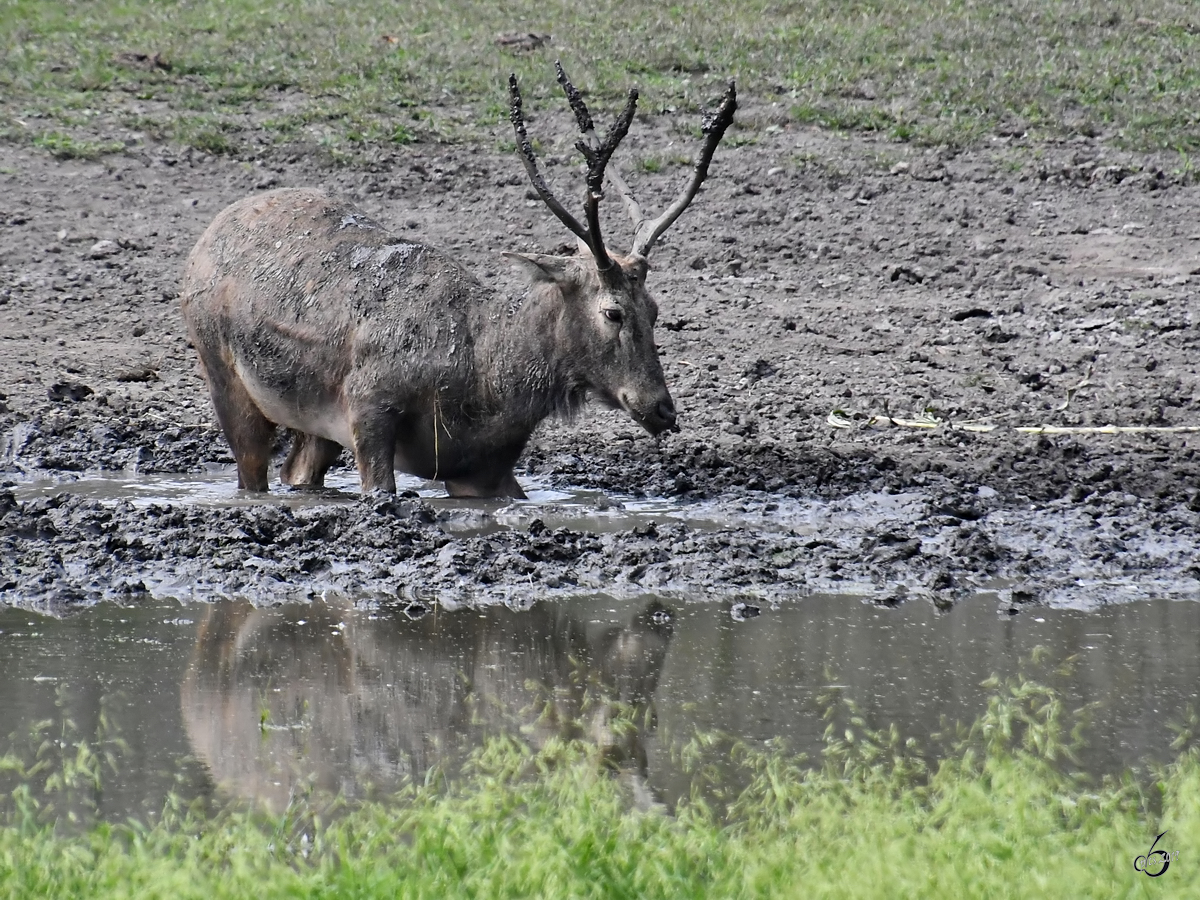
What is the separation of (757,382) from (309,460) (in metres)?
3.10

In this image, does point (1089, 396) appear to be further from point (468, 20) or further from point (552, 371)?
point (468, 20)

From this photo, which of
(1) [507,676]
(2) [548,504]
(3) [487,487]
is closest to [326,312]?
(3) [487,487]

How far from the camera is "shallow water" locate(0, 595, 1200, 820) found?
→ 4508 mm

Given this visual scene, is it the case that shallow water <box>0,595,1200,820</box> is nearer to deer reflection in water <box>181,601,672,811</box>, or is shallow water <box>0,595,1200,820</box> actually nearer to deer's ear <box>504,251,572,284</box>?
deer reflection in water <box>181,601,672,811</box>

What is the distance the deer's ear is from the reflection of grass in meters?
4.18

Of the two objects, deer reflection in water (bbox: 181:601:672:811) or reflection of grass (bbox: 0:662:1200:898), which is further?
deer reflection in water (bbox: 181:601:672:811)

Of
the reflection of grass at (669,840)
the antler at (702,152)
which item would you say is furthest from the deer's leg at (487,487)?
the reflection of grass at (669,840)

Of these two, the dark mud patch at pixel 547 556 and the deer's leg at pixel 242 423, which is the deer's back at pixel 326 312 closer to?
the deer's leg at pixel 242 423

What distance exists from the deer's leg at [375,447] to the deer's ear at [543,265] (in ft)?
3.31

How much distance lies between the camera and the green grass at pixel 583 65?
1589cm

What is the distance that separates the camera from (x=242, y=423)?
357 inches

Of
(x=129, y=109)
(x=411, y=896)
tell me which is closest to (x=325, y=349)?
(x=411, y=896)

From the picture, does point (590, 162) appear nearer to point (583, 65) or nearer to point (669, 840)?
point (669, 840)

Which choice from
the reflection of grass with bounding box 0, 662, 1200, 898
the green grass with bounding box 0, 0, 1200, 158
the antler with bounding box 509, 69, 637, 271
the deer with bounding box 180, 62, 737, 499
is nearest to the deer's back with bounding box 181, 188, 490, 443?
the deer with bounding box 180, 62, 737, 499
